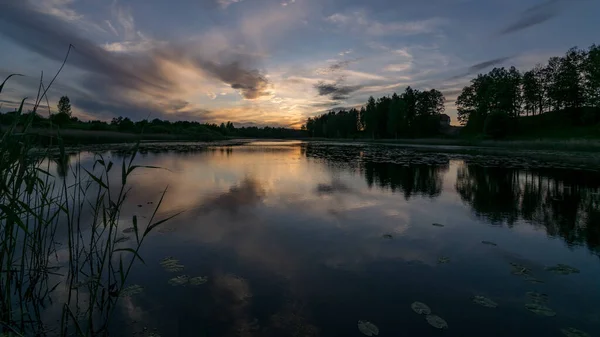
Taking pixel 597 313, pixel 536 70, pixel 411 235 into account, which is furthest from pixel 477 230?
pixel 536 70

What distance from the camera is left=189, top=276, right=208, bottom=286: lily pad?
478 cm

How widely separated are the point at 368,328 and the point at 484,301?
2.11 m

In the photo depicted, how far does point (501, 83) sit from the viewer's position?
66312 millimetres

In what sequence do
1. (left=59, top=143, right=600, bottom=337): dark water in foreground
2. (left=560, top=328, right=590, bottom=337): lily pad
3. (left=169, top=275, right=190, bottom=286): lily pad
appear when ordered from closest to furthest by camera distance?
1. (left=560, top=328, right=590, bottom=337): lily pad
2. (left=59, top=143, right=600, bottom=337): dark water in foreground
3. (left=169, top=275, right=190, bottom=286): lily pad

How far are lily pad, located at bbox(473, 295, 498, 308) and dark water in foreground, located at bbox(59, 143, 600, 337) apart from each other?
0.43 feet

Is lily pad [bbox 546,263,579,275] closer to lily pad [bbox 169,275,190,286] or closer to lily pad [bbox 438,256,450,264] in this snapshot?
lily pad [bbox 438,256,450,264]

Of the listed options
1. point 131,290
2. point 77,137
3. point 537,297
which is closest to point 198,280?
point 131,290

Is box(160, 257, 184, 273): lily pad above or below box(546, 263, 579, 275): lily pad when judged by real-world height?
above

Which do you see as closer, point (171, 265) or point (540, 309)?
point (540, 309)

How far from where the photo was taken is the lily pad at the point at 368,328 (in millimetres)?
3662


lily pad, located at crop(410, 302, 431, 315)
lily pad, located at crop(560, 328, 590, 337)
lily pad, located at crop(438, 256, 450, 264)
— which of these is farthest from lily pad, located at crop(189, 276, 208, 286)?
lily pad, located at crop(560, 328, 590, 337)

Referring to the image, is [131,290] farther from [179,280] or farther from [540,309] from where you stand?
[540,309]

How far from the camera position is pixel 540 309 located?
421 cm

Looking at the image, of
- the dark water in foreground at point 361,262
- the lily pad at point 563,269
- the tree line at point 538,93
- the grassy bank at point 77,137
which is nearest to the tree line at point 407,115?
the tree line at point 538,93
